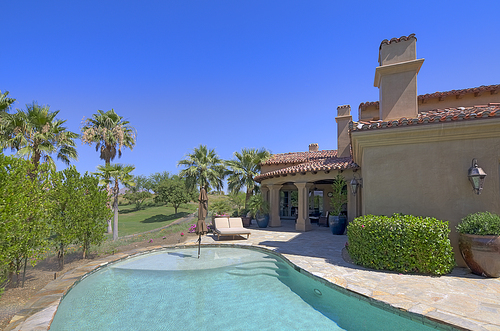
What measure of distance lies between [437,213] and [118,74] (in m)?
17.2

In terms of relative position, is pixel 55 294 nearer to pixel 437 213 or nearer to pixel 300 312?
pixel 300 312

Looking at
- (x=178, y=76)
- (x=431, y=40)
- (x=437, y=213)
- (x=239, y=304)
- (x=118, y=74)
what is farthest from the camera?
(x=178, y=76)

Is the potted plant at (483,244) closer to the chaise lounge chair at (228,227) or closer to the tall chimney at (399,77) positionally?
the tall chimney at (399,77)

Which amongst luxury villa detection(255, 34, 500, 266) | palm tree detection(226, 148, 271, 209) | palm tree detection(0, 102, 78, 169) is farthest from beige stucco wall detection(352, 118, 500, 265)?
palm tree detection(0, 102, 78, 169)

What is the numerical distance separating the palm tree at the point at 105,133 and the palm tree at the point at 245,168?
933 centimetres

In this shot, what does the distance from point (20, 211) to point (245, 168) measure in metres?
16.2

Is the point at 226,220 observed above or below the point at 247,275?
above

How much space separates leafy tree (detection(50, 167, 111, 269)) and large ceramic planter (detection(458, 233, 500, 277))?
10.9 meters

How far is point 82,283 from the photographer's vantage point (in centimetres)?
618

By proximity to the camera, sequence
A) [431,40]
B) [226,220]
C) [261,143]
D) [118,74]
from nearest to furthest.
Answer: [431,40], [226,220], [118,74], [261,143]

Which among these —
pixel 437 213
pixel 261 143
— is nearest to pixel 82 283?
pixel 437 213

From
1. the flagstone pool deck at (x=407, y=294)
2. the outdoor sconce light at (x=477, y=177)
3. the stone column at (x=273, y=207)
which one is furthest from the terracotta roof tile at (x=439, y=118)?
the stone column at (x=273, y=207)

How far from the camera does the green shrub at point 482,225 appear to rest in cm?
534

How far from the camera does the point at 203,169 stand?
2411 cm
